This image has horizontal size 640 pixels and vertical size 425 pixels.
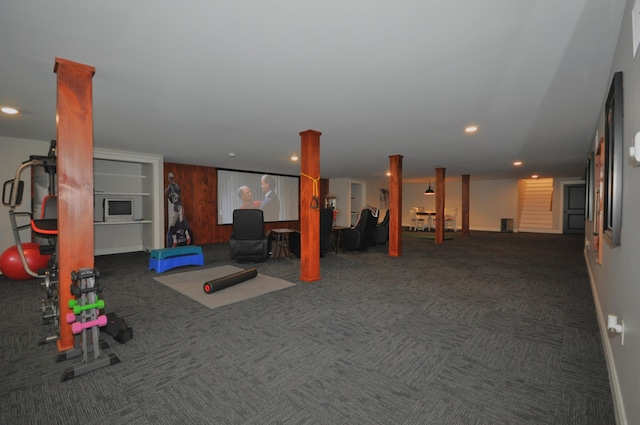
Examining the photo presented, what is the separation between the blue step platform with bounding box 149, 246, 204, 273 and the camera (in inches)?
208

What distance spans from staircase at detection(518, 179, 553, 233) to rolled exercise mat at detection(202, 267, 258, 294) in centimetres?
1315

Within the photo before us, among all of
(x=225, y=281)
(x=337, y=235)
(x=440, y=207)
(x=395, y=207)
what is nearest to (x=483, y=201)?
(x=440, y=207)

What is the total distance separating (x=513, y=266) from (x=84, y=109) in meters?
6.99

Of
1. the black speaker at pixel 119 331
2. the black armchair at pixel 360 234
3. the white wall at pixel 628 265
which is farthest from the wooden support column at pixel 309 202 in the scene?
the white wall at pixel 628 265

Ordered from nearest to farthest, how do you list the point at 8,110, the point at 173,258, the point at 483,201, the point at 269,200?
1. the point at 8,110
2. the point at 173,258
3. the point at 269,200
4. the point at 483,201

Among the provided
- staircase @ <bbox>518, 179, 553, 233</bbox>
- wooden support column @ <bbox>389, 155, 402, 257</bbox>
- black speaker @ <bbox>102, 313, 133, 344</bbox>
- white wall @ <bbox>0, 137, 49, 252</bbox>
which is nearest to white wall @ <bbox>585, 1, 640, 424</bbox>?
black speaker @ <bbox>102, 313, 133, 344</bbox>

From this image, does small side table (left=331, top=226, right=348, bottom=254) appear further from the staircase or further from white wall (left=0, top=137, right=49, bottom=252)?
the staircase

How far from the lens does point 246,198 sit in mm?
9992

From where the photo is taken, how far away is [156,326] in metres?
2.95

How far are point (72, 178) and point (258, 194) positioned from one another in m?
7.95

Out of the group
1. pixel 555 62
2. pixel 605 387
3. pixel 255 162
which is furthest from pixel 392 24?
pixel 255 162

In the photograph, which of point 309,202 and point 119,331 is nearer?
point 119,331

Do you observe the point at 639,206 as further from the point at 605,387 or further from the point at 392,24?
the point at 392,24

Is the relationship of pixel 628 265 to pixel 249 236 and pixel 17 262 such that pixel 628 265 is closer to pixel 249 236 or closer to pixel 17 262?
pixel 249 236
